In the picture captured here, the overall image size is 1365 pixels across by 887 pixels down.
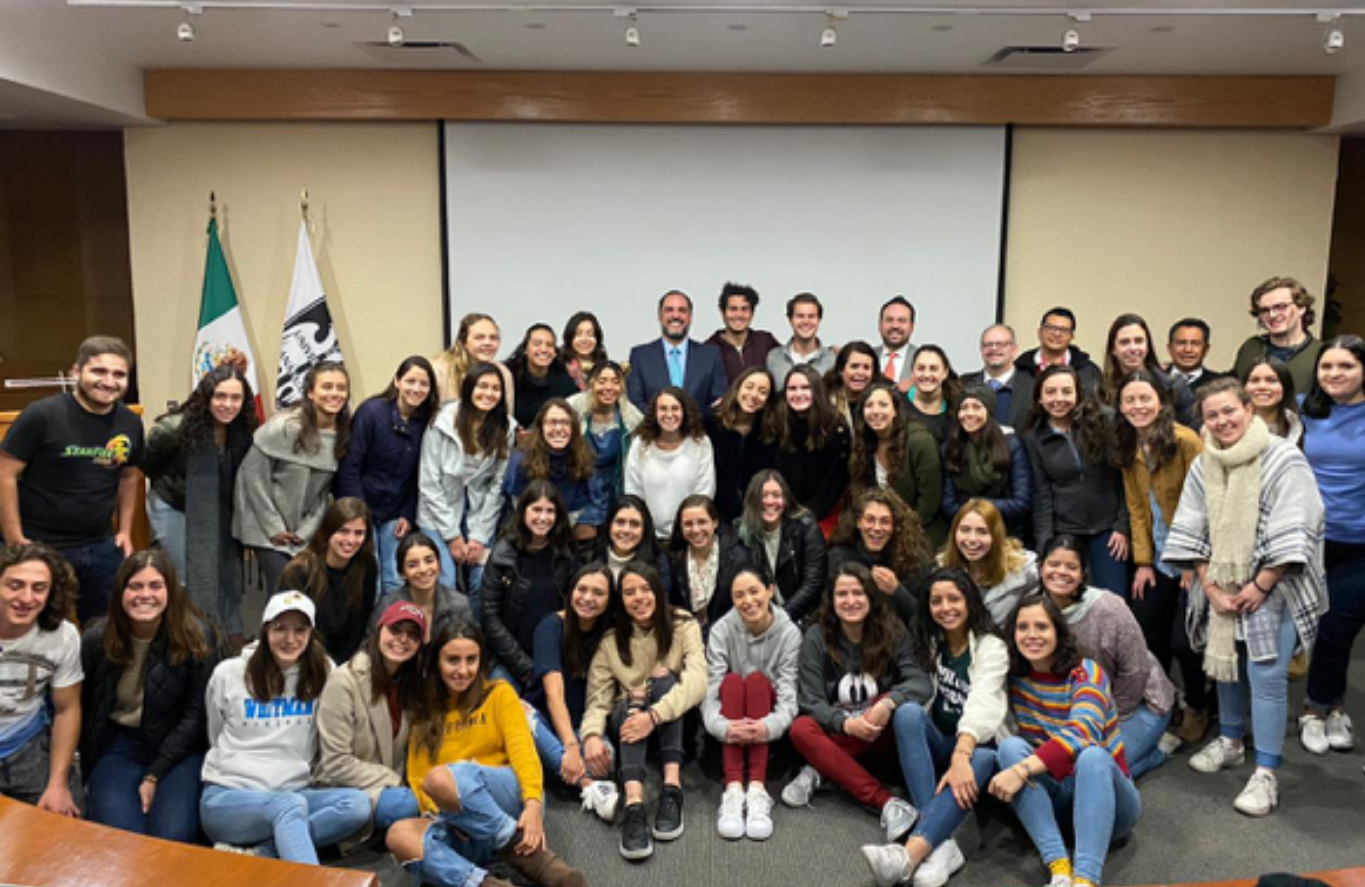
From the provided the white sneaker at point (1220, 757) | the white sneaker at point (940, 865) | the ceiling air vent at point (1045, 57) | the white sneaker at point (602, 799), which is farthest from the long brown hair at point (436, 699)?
the ceiling air vent at point (1045, 57)

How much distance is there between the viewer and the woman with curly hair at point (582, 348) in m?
4.85

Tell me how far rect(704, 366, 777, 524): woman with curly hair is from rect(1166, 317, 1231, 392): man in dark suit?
173 centimetres

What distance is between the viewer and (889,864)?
2994mm

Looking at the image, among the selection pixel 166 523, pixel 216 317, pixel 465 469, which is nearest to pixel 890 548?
pixel 465 469

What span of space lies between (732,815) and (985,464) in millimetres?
1582

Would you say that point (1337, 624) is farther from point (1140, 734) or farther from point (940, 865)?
point (940, 865)

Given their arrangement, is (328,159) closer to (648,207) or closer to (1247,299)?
(648,207)

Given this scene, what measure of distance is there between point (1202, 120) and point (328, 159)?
494 cm

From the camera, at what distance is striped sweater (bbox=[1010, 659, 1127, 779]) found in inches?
123

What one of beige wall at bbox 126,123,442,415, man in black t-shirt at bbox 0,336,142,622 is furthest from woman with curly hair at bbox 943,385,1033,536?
beige wall at bbox 126,123,442,415

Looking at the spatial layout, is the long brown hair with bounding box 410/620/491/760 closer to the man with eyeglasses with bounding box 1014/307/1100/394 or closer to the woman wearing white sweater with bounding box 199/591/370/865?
the woman wearing white sweater with bounding box 199/591/370/865

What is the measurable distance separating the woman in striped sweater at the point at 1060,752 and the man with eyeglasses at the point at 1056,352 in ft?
5.45

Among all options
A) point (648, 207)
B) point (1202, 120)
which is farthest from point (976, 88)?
point (648, 207)

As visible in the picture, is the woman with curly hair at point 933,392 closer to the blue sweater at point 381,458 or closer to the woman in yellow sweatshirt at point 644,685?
the woman in yellow sweatshirt at point 644,685
